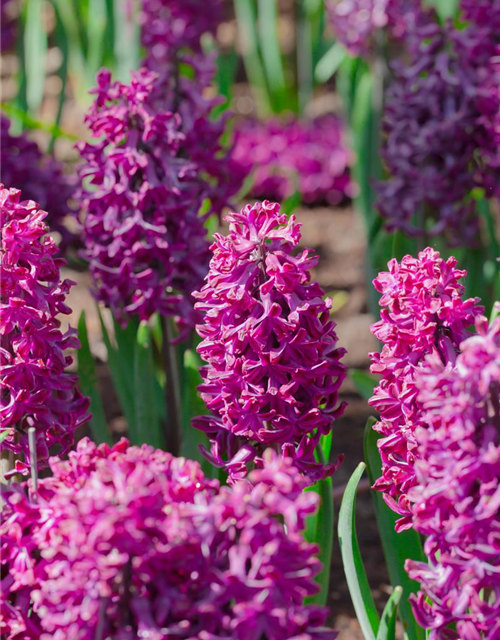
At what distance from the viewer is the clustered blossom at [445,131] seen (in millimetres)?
2449

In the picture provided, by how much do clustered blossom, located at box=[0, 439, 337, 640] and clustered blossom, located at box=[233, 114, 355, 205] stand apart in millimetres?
3979

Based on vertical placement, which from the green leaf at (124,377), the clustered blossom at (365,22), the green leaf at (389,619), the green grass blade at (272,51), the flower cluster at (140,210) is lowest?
the green leaf at (389,619)

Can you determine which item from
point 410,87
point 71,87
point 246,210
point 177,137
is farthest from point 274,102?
point 246,210

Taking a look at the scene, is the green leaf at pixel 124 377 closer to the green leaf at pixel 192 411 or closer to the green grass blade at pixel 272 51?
the green leaf at pixel 192 411

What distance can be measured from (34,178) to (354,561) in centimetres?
159

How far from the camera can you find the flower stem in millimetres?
2184

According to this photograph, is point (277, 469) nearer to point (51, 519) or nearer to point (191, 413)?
point (51, 519)

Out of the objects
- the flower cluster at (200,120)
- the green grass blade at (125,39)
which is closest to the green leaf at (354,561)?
the flower cluster at (200,120)

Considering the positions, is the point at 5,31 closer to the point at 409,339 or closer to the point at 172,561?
the point at 409,339

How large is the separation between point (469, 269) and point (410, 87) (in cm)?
56

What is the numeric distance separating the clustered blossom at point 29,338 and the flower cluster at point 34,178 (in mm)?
1019

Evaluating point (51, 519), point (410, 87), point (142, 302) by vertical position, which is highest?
point (410, 87)

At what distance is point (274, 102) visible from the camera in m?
5.56

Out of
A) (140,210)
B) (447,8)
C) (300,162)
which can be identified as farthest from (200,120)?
(300,162)
